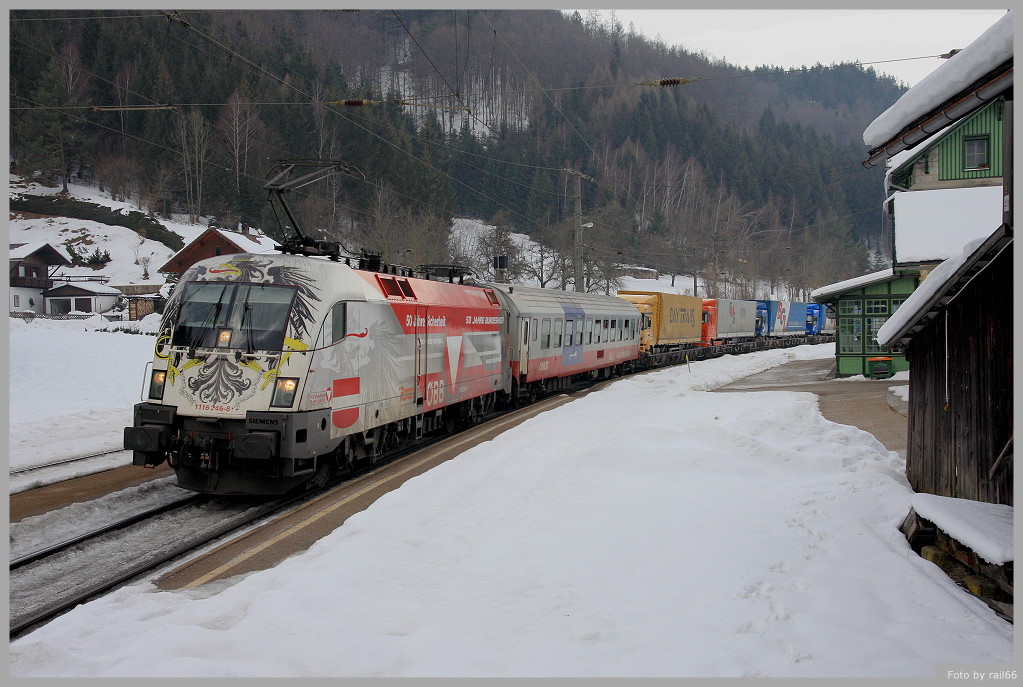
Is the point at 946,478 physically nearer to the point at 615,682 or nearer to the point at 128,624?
the point at 615,682

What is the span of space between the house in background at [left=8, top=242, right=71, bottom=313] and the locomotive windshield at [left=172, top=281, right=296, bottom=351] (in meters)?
52.6

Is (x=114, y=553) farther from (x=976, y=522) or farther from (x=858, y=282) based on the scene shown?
(x=858, y=282)

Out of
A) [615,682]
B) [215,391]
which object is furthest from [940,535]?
[215,391]

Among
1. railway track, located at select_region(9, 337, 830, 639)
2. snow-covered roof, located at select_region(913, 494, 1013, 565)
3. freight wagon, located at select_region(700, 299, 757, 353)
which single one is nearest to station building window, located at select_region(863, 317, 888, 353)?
freight wagon, located at select_region(700, 299, 757, 353)

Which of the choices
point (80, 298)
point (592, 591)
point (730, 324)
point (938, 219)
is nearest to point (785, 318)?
point (730, 324)

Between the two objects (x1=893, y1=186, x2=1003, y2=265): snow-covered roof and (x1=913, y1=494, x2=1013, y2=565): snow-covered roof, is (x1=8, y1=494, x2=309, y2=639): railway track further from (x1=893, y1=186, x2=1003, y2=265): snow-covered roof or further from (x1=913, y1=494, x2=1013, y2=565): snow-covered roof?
(x1=893, y1=186, x2=1003, y2=265): snow-covered roof

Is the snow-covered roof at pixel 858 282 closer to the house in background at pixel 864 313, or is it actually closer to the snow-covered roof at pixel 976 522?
the house in background at pixel 864 313

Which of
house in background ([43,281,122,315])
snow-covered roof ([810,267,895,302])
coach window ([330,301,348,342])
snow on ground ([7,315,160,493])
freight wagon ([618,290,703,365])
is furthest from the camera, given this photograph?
house in background ([43,281,122,315])

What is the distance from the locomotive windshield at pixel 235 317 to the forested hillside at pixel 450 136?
84.1 ft

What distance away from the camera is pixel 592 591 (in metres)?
6.32

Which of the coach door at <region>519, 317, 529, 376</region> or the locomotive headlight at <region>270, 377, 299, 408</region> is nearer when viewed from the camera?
the locomotive headlight at <region>270, 377, 299, 408</region>

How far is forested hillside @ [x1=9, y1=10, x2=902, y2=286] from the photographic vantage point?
209 ft

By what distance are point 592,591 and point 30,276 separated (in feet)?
200

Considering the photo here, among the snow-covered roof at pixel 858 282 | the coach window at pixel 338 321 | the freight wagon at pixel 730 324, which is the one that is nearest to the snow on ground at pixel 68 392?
the coach window at pixel 338 321
